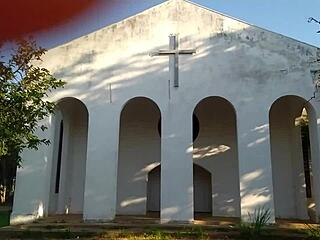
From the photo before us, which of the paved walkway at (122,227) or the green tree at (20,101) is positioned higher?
the green tree at (20,101)

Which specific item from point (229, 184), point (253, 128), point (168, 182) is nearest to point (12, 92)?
point (168, 182)

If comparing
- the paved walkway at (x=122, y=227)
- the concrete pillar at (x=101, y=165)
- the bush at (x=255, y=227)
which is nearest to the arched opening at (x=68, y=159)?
the concrete pillar at (x=101, y=165)

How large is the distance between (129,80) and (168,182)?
13.0 ft

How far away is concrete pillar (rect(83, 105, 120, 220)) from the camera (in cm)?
1286

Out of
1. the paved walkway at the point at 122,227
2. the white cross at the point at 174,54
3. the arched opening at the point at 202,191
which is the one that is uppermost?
the white cross at the point at 174,54

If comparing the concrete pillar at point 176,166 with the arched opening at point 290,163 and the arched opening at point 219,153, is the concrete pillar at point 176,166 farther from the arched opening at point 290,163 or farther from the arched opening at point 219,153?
the arched opening at point 290,163

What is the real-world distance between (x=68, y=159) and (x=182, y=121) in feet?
17.9

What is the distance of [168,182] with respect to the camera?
12.9 metres

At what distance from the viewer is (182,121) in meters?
13.3

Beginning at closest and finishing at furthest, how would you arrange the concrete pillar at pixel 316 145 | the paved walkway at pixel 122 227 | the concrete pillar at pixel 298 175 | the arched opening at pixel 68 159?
1. the paved walkway at pixel 122 227
2. the concrete pillar at pixel 316 145
3. the concrete pillar at pixel 298 175
4. the arched opening at pixel 68 159

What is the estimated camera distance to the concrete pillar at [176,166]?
41.5 feet

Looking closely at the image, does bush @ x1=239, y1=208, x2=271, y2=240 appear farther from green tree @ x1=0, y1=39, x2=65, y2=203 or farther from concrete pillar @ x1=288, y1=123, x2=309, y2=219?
green tree @ x1=0, y1=39, x2=65, y2=203

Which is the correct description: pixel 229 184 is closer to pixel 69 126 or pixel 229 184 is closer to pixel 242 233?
pixel 242 233

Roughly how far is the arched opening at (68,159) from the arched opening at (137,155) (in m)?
1.63
